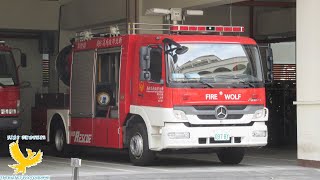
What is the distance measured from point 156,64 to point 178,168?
2.09 meters

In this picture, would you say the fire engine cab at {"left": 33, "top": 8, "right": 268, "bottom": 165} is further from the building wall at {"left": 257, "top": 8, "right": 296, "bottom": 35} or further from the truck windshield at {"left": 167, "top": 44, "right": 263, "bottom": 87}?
the building wall at {"left": 257, "top": 8, "right": 296, "bottom": 35}

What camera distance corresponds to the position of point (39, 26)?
25781mm

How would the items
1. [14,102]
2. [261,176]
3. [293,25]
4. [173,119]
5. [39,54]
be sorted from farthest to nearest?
[39,54]
[293,25]
[14,102]
[173,119]
[261,176]

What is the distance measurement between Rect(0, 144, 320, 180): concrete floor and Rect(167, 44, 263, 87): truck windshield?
1720mm

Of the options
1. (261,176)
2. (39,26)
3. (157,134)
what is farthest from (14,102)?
(39,26)

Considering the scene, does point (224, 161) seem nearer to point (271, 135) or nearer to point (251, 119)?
point (251, 119)

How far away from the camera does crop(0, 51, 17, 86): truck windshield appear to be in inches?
690

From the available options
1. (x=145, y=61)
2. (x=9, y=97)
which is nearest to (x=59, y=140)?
(x=9, y=97)

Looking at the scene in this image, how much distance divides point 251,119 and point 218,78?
1057 millimetres

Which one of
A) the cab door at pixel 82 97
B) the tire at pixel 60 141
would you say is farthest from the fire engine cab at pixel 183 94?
the tire at pixel 60 141

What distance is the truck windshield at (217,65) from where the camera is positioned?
45.4ft

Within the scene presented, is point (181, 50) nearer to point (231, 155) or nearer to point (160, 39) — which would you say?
point (160, 39)

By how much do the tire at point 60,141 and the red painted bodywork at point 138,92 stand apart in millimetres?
1606

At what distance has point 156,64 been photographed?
1407cm
